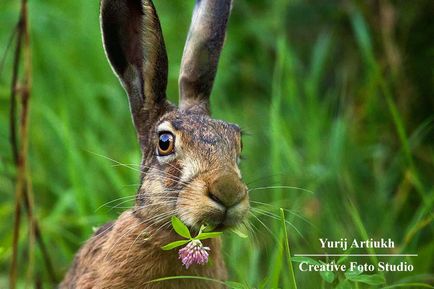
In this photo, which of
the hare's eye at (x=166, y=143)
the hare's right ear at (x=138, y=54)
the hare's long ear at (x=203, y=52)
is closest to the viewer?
the hare's eye at (x=166, y=143)

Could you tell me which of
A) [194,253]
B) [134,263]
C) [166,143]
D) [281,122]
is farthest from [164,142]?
[281,122]

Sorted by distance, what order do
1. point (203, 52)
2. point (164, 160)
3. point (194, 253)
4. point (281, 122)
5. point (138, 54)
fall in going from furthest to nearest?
point (281, 122) → point (203, 52) → point (138, 54) → point (164, 160) → point (194, 253)

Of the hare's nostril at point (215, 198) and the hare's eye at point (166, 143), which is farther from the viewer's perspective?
the hare's eye at point (166, 143)

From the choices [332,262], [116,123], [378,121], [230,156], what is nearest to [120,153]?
[116,123]

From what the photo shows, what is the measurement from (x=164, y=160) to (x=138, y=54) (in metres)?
0.61

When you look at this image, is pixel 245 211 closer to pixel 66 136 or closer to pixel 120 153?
pixel 66 136

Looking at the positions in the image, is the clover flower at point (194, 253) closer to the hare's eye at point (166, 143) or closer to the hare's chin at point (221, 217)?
the hare's chin at point (221, 217)

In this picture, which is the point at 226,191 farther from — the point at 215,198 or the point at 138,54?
the point at 138,54

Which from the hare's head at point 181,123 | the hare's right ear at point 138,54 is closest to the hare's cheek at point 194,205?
the hare's head at point 181,123

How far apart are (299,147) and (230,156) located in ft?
7.69

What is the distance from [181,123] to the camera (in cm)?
442

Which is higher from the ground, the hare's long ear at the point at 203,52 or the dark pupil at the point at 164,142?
the hare's long ear at the point at 203,52

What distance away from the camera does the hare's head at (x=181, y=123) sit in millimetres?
3982

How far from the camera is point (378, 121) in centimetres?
681
